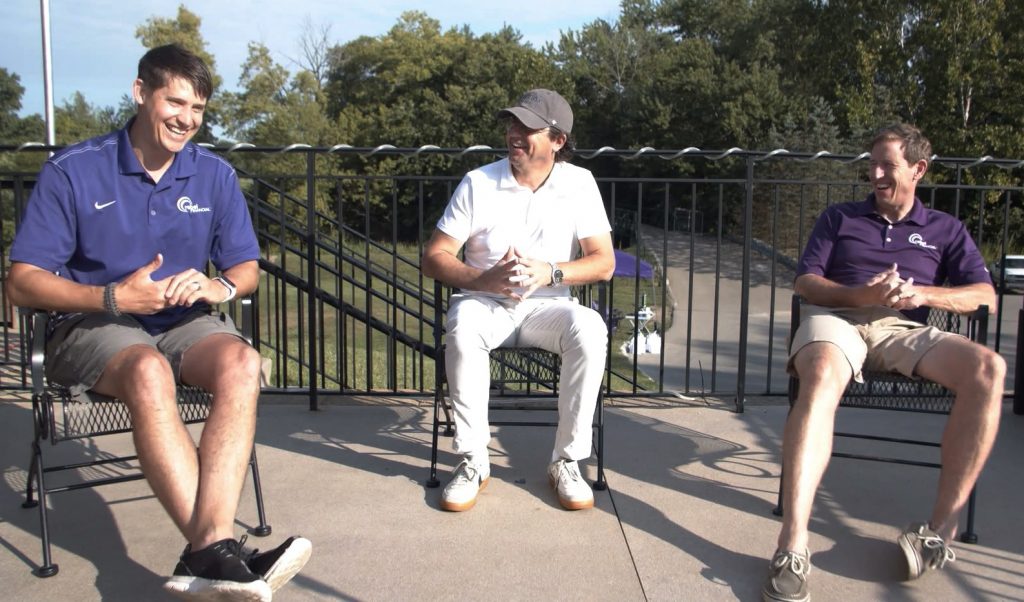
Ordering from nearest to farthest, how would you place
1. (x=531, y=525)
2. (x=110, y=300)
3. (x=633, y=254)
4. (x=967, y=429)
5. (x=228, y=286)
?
(x=110, y=300)
(x=967, y=429)
(x=228, y=286)
(x=531, y=525)
(x=633, y=254)

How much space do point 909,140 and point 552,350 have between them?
1422mm

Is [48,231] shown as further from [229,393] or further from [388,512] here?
[388,512]

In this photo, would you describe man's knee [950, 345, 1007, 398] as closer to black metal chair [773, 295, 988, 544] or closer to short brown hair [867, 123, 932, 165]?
black metal chair [773, 295, 988, 544]

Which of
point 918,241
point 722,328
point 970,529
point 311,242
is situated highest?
point 918,241

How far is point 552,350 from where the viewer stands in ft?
9.74

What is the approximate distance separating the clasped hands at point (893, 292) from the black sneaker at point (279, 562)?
6.20ft

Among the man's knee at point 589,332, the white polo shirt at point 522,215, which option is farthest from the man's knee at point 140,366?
the man's knee at point 589,332

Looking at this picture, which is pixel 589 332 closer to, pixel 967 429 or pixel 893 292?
pixel 893 292

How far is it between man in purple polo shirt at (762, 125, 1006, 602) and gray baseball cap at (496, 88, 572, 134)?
1.01 meters

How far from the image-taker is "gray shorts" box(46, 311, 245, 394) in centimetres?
230

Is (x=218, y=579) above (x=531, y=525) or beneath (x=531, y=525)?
above

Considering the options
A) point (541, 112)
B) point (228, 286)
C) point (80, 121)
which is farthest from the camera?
point (80, 121)

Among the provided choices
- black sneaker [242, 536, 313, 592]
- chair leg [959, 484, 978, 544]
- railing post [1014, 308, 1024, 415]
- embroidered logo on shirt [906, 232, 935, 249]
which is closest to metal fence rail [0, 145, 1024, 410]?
railing post [1014, 308, 1024, 415]

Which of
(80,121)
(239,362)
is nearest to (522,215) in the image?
(239,362)
